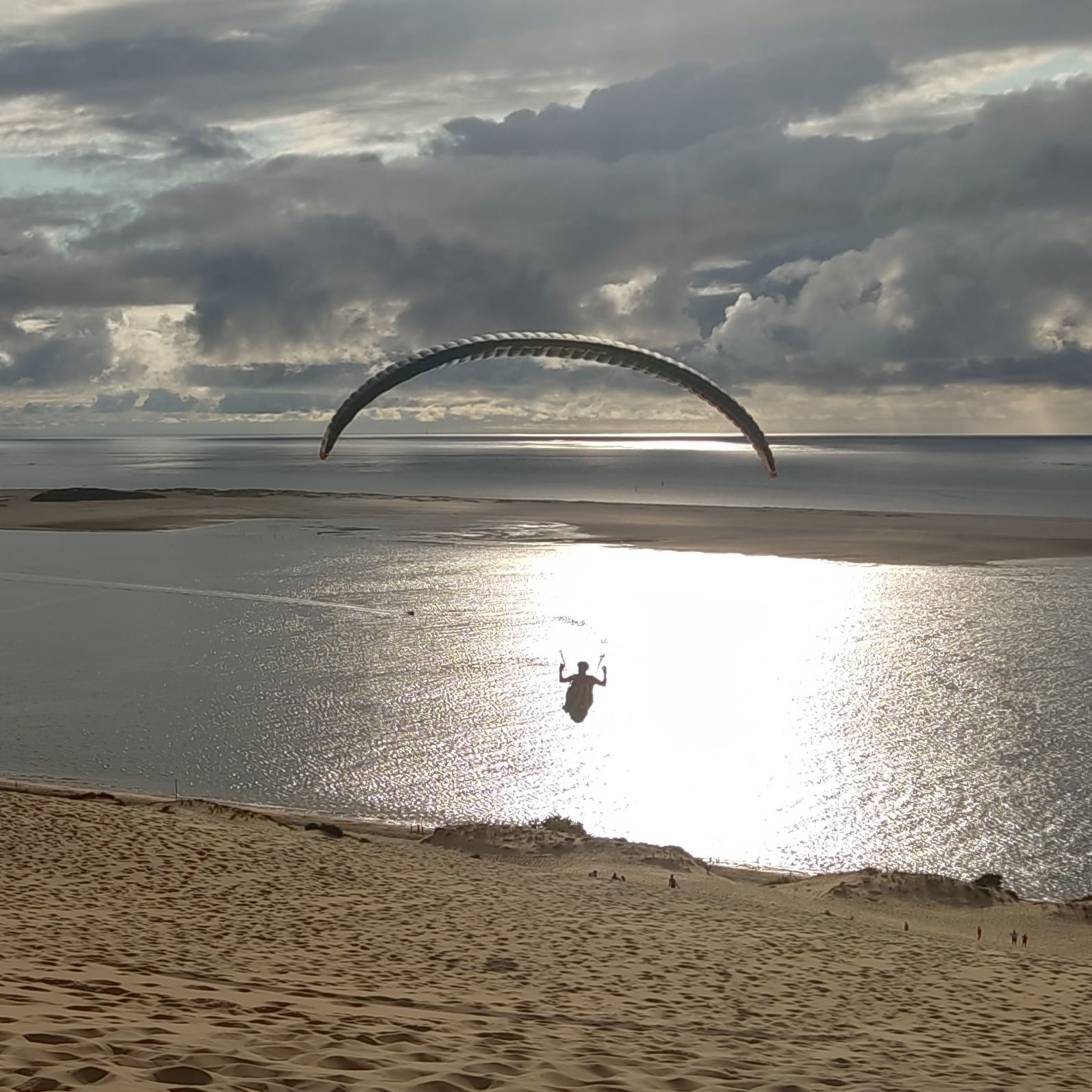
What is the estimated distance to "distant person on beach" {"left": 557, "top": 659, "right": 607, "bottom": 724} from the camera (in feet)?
102

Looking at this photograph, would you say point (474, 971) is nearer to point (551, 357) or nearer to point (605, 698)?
→ point (551, 357)

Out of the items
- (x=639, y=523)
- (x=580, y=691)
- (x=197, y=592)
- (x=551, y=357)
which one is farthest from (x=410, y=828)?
(x=639, y=523)

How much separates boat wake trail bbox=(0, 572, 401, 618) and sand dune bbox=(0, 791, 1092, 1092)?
38.1 m

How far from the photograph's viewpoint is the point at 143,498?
5315 inches

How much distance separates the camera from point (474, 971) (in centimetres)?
1559

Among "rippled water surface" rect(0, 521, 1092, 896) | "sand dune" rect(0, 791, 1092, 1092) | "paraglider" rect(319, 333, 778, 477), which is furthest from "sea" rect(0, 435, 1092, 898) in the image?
"paraglider" rect(319, 333, 778, 477)

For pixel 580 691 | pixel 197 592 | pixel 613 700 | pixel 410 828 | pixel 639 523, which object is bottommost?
pixel 410 828

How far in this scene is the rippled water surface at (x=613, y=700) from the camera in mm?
33000

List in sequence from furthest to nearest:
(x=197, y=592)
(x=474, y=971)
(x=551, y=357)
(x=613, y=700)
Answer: (x=197, y=592)
(x=613, y=700)
(x=551, y=357)
(x=474, y=971)

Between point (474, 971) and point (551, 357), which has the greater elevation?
point (551, 357)

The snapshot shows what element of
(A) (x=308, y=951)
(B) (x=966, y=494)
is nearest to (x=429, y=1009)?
(A) (x=308, y=951)

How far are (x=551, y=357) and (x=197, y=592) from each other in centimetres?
4953

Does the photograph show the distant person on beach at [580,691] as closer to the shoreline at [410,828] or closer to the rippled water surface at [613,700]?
the rippled water surface at [613,700]

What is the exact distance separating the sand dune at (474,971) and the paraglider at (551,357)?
9.13 meters
